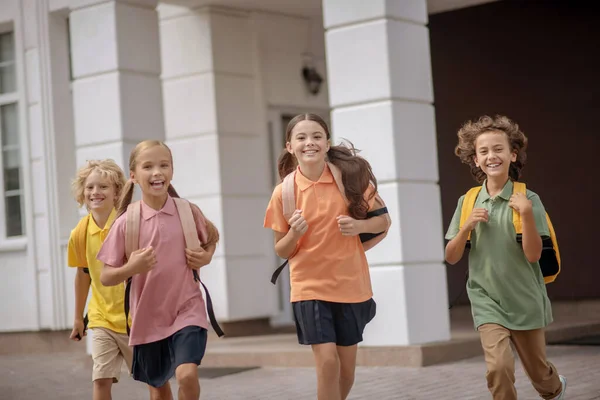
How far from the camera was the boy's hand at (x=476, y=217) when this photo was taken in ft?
15.9

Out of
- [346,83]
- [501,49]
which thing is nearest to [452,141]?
[501,49]

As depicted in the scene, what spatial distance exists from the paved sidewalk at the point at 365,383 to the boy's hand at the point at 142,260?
255 cm

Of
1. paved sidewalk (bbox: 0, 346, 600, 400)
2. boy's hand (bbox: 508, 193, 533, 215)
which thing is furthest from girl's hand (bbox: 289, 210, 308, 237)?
paved sidewalk (bbox: 0, 346, 600, 400)

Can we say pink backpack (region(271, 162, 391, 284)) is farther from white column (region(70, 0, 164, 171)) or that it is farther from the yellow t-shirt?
white column (region(70, 0, 164, 171))

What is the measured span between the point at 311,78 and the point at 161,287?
8.23m

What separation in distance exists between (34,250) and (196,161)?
210cm

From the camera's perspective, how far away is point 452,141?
12.9 meters

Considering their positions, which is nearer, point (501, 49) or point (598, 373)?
point (598, 373)

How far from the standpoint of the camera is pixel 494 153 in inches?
197

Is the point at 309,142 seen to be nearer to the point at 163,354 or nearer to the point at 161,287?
the point at 161,287

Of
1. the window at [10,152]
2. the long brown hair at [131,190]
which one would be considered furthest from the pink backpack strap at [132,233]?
the window at [10,152]

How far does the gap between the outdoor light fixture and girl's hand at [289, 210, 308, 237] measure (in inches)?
318

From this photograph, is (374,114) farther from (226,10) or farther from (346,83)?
(226,10)

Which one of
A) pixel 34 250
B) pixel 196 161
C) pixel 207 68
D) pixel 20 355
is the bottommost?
pixel 20 355
